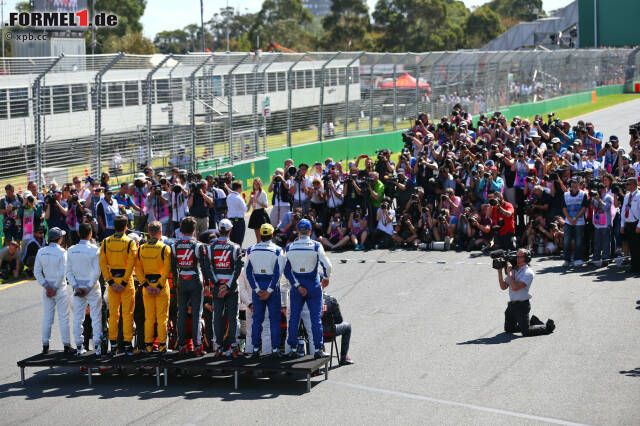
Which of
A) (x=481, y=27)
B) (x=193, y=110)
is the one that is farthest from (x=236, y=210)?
(x=481, y=27)

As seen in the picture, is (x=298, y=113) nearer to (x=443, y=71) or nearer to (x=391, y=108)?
(x=391, y=108)

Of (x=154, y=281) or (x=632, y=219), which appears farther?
(x=632, y=219)

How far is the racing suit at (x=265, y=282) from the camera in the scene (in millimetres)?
9898

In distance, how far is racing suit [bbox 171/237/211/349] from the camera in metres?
9.99

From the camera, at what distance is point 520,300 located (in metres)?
11.3

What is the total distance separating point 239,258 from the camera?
994 cm

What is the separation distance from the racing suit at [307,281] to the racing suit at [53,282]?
104 inches

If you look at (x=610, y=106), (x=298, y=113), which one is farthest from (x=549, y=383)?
(x=610, y=106)

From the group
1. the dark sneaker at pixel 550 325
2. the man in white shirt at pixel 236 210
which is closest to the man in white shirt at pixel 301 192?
the man in white shirt at pixel 236 210

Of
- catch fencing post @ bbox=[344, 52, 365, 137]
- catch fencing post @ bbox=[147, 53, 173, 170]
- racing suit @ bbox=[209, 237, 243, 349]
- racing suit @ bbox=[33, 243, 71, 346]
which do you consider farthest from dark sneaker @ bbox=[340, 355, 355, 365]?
catch fencing post @ bbox=[344, 52, 365, 137]

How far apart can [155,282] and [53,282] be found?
4.32ft

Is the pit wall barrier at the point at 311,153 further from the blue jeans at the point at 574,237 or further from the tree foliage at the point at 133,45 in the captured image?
the tree foliage at the point at 133,45

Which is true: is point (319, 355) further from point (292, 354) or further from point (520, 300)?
point (520, 300)

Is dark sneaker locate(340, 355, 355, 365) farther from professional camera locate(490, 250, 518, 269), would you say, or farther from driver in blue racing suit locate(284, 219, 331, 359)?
professional camera locate(490, 250, 518, 269)
